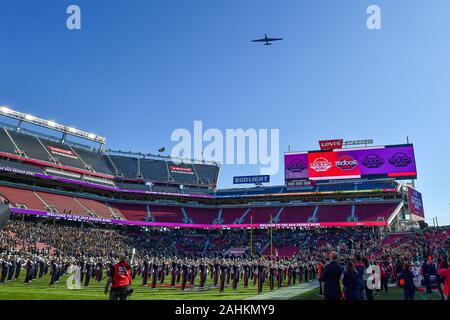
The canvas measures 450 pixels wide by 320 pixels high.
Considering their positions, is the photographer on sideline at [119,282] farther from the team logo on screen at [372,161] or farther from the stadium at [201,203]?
the team logo on screen at [372,161]

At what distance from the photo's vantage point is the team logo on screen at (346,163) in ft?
195

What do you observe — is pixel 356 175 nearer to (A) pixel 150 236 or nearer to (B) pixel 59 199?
(A) pixel 150 236

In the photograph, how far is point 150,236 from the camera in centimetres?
5859

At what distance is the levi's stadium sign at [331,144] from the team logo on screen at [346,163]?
4.18 m

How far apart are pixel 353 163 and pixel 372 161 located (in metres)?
2.87

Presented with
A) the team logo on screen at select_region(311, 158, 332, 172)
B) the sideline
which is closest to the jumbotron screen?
the team logo on screen at select_region(311, 158, 332, 172)

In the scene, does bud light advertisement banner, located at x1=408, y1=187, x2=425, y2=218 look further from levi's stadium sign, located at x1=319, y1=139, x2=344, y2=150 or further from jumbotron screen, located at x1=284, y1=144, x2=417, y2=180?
levi's stadium sign, located at x1=319, y1=139, x2=344, y2=150

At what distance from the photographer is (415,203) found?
65.4 m

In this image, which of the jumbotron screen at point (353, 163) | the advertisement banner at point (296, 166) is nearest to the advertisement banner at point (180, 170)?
the advertisement banner at point (296, 166)

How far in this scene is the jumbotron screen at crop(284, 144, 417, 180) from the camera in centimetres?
5719

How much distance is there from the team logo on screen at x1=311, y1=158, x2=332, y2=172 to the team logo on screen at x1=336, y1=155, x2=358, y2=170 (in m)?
1.59
